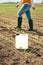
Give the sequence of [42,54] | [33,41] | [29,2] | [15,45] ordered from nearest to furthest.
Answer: [42,54], [15,45], [33,41], [29,2]

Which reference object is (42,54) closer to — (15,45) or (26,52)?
(26,52)

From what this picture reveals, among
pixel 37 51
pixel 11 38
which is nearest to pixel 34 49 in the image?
pixel 37 51

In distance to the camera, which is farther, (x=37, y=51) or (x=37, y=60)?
(x=37, y=51)

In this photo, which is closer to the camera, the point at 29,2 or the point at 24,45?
the point at 24,45

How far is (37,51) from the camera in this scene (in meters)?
8.09

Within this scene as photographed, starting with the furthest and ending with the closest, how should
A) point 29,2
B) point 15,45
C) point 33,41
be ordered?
point 29,2 < point 33,41 < point 15,45

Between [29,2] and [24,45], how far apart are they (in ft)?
11.5

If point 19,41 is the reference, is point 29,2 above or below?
above

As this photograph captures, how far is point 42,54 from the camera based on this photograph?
7812 mm

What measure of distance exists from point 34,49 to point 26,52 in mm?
486

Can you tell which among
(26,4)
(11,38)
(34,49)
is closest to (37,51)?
(34,49)

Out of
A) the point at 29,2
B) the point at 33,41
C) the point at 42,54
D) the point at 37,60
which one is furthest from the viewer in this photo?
the point at 29,2

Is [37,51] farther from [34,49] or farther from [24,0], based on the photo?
[24,0]

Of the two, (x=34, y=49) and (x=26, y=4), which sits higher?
(x=26, y=4)
